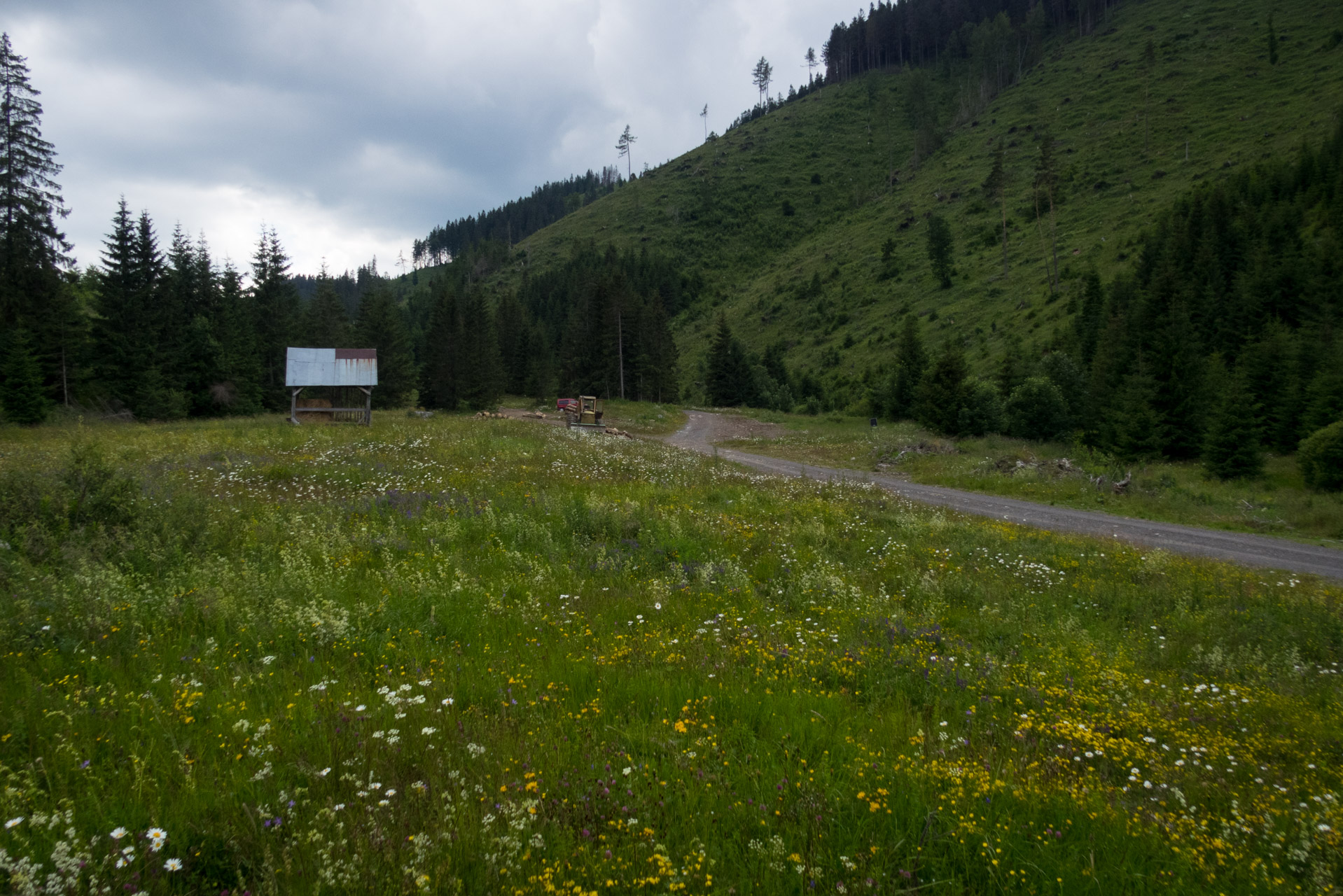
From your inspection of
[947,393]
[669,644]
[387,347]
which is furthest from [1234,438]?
[387,347]

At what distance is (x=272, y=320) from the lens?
5300cm

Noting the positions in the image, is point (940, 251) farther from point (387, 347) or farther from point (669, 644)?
point (669, 644)

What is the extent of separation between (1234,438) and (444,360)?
5893 cm

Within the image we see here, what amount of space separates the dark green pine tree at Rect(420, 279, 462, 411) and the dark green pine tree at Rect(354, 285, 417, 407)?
2.37 metres

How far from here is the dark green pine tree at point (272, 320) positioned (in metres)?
51.0

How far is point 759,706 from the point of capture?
429cm

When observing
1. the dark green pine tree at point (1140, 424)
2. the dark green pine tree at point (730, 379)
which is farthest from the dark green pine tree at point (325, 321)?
the dark green pine tree at point (1140, 424)

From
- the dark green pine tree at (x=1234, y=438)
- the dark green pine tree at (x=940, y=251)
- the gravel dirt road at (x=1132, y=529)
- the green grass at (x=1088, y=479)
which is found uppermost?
the dark green pine tree at (x=940, y=251)

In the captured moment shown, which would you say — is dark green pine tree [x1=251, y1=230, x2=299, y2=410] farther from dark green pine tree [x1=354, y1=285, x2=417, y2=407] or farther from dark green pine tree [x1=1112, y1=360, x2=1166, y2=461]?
dark green pine tree [x1=1112, y1=360, x2=1166, y2=461]

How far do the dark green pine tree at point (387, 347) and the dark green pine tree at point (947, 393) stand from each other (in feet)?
164

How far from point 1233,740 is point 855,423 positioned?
43.5 meters

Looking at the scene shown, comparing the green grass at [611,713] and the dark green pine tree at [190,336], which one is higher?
the dark green pine tree at [190,336]

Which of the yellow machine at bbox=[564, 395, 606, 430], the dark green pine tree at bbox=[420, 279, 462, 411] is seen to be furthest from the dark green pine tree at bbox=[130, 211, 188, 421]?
the yellow machine at bbox=[564, 395, 606, 430]

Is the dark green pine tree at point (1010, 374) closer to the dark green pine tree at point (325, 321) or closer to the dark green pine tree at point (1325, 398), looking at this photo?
the dark green pine tree at point (1325, 398)
